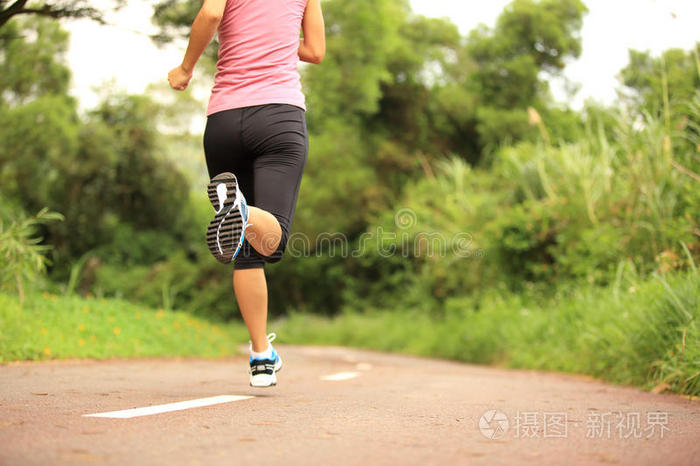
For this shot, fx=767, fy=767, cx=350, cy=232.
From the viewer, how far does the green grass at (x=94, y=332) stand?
257 inches

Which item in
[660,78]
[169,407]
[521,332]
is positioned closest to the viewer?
[169,407]

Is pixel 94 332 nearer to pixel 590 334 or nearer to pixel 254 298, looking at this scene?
pixel 254 298

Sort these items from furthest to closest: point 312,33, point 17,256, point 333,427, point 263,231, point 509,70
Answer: point 509,70
point 17,256
point 312,33
point 263,231
point 333,427

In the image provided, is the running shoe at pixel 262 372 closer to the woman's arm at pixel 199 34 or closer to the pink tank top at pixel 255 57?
the pink tank top at pixel 255 57

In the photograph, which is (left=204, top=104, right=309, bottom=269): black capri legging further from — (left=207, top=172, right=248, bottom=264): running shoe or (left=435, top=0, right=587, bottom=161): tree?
(left=435, top=0, right=587, bottom=161): tree

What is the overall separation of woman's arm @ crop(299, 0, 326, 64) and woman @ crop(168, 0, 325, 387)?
0.76ft

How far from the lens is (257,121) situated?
12.6ft

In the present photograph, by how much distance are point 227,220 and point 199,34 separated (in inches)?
38.9

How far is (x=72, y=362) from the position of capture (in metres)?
6.64

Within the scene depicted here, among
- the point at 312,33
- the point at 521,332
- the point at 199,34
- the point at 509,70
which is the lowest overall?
the point at 521,332

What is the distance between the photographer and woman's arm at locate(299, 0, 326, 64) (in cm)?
425

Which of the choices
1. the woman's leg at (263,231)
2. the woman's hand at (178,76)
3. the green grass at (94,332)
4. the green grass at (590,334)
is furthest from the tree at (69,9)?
the green grass at (590,334)

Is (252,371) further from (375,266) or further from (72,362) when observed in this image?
(375,266)

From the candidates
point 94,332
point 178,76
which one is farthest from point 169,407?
point 94,332
